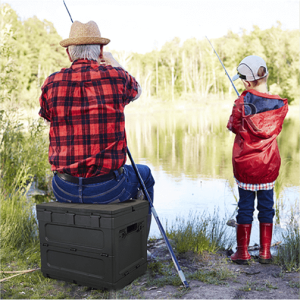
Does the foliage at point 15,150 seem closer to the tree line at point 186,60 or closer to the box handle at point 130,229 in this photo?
the box handle at point 130,229

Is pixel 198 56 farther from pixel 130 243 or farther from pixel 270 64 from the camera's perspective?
pixel 130 243

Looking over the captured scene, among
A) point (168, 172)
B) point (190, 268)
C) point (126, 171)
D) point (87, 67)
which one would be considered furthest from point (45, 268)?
point (168, 172)

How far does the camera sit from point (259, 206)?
2.75 meters

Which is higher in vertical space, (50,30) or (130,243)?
(50,30)

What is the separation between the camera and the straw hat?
2342 millimetres

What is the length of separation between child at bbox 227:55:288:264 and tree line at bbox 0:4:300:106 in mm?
15985

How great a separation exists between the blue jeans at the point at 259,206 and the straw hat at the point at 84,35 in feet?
4.81

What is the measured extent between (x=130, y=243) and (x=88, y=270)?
290 millimetres

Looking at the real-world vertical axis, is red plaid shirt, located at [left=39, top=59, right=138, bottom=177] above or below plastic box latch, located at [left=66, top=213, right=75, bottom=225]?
above

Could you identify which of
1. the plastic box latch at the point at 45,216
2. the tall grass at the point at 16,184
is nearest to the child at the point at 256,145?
the plastic box latch at the point at 45,216

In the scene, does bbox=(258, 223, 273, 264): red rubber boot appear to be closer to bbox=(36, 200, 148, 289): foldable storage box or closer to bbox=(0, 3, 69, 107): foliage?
bbox=(36, 200, 148, 289): foldable storage box

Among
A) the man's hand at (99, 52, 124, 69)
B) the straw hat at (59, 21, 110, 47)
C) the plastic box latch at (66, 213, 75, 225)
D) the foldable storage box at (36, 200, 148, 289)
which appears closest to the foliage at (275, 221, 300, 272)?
the foldable storage box at (36, 200, 148, 289)

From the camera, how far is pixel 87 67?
7.63ft

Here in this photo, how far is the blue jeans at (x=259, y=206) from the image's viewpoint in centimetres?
273
